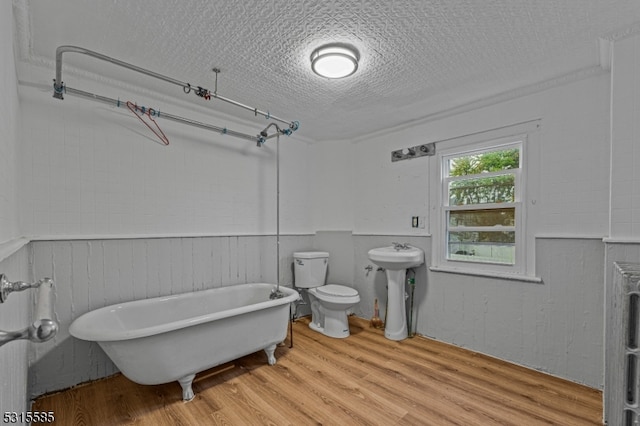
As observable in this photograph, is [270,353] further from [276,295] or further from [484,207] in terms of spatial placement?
[484,207]

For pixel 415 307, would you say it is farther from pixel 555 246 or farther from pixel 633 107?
pixel 633 107

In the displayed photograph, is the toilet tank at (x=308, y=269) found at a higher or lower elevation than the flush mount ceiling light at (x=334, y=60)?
lower

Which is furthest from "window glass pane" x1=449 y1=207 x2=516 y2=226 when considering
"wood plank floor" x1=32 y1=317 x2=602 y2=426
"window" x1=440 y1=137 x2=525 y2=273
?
"wood plank floor" x1=32 y1=317 x2=602 y2=426

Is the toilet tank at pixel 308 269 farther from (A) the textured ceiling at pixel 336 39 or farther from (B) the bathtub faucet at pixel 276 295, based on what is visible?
(A) the textured ceiling at pixel 336 39

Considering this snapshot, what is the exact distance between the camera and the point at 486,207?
2.73m

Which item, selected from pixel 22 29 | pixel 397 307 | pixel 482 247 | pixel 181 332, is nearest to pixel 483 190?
pixel 482 247

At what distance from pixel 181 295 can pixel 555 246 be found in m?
3.07

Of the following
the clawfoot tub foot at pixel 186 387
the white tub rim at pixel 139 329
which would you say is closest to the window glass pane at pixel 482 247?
the white tub rim at pixel 139 329

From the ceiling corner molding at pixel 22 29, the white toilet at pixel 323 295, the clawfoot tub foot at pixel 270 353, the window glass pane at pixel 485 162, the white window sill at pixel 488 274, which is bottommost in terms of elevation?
the clawfoot tub foot at pixel 270 353

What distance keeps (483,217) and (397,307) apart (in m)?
1.20

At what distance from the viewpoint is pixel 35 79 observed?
2.08m

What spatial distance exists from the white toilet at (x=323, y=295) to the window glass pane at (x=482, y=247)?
1.10 metres

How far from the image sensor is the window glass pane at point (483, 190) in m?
2.63

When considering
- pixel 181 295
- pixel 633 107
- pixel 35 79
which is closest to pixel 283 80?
pixel 35 79
